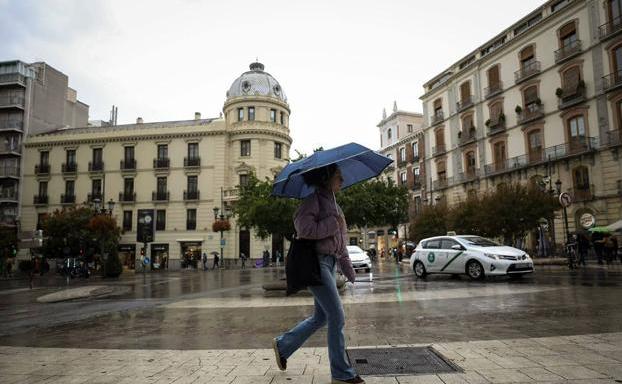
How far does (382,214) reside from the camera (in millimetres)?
23250

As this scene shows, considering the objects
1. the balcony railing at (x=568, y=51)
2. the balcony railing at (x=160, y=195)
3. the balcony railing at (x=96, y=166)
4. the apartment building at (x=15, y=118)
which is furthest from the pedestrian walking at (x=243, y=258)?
the balcony railing at (x=568, y=51)

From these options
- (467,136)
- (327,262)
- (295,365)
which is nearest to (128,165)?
(467,136)

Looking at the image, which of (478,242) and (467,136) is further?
(467,136)

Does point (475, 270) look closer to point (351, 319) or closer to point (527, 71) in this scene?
point (351, 319)

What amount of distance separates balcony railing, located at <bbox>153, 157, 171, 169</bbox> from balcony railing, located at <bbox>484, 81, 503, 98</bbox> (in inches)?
1170

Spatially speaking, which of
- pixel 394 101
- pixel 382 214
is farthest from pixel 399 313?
pixel 394 101

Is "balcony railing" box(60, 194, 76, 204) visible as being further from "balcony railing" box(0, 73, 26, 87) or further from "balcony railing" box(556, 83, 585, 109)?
"balcony railing" box(556, 83, 585, 109)

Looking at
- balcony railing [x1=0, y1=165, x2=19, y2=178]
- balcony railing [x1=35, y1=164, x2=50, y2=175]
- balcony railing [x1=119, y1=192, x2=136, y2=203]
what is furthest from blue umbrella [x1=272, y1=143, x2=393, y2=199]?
balcony railing [x1=0, y1=165, x2=19, y2=178]

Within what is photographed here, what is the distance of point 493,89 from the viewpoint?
118 ft

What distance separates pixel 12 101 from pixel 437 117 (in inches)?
1705

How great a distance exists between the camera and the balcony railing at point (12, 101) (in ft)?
151

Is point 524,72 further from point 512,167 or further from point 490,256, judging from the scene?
point 490,256

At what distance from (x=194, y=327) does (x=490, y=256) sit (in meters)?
9.43

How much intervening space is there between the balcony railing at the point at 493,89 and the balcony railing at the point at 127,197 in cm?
3397
